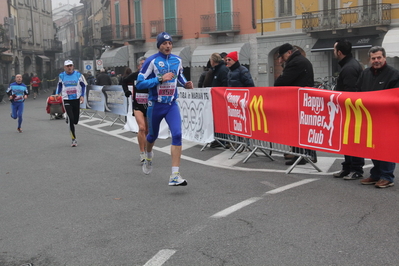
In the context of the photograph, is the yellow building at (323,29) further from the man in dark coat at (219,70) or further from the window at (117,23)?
the man in dark coat at (219,70)

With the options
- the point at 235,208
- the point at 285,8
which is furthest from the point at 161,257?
the point at 285,8

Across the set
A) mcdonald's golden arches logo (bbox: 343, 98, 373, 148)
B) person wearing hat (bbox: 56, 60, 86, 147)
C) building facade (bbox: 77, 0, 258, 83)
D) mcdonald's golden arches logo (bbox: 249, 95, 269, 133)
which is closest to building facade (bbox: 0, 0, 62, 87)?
building facade (bbox: 77, 0, 258, 83)

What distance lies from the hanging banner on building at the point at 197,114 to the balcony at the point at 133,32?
111 feet

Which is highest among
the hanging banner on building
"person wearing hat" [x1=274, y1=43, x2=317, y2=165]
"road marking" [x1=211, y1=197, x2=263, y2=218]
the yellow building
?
the yellow building

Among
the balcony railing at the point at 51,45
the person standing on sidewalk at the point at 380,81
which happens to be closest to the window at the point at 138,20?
the balcony railing at the point at 51,45

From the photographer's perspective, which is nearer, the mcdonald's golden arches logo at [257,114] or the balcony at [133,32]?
the mcdonald's golden arches logo at [257,114]

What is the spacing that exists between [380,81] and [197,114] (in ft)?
17.1

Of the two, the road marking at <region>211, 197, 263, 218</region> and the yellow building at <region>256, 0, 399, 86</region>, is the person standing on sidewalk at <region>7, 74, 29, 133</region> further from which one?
the yellow building at <region>256, 0, 399, 86</region>

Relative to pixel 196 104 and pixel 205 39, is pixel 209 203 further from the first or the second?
pixel 205 39

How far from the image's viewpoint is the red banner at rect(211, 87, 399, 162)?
22.3 ft

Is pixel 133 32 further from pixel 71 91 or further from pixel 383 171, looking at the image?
pixel 383 171

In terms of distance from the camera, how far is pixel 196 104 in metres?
11.8

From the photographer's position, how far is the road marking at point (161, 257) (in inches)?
175

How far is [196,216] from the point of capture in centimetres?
590
